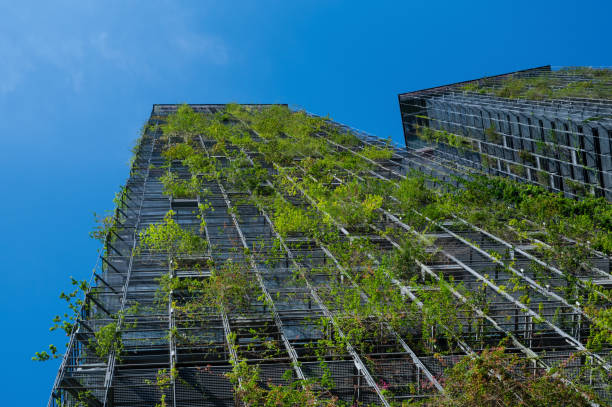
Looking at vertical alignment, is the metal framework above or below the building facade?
below

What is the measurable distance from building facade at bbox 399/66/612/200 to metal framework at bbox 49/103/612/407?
8784mm

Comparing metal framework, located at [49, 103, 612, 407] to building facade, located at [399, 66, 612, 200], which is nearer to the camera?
metal framework, located at [49, 103, 612, 407]

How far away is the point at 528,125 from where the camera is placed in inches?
1396

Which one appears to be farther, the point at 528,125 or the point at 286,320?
the point at 528,125

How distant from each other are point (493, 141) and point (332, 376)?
27427 millimetres

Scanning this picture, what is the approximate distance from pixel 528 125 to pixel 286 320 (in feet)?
73.2

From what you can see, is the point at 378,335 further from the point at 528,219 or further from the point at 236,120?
the point at 236,120

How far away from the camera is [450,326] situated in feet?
57.3

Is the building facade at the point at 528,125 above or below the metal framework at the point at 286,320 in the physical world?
above

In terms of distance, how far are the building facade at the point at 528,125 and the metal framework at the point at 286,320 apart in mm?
8784

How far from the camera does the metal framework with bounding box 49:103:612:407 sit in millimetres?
15617

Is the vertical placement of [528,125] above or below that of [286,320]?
above

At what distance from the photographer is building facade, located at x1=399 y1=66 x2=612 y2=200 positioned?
30953 millimetres

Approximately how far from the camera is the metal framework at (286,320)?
1562 cm
